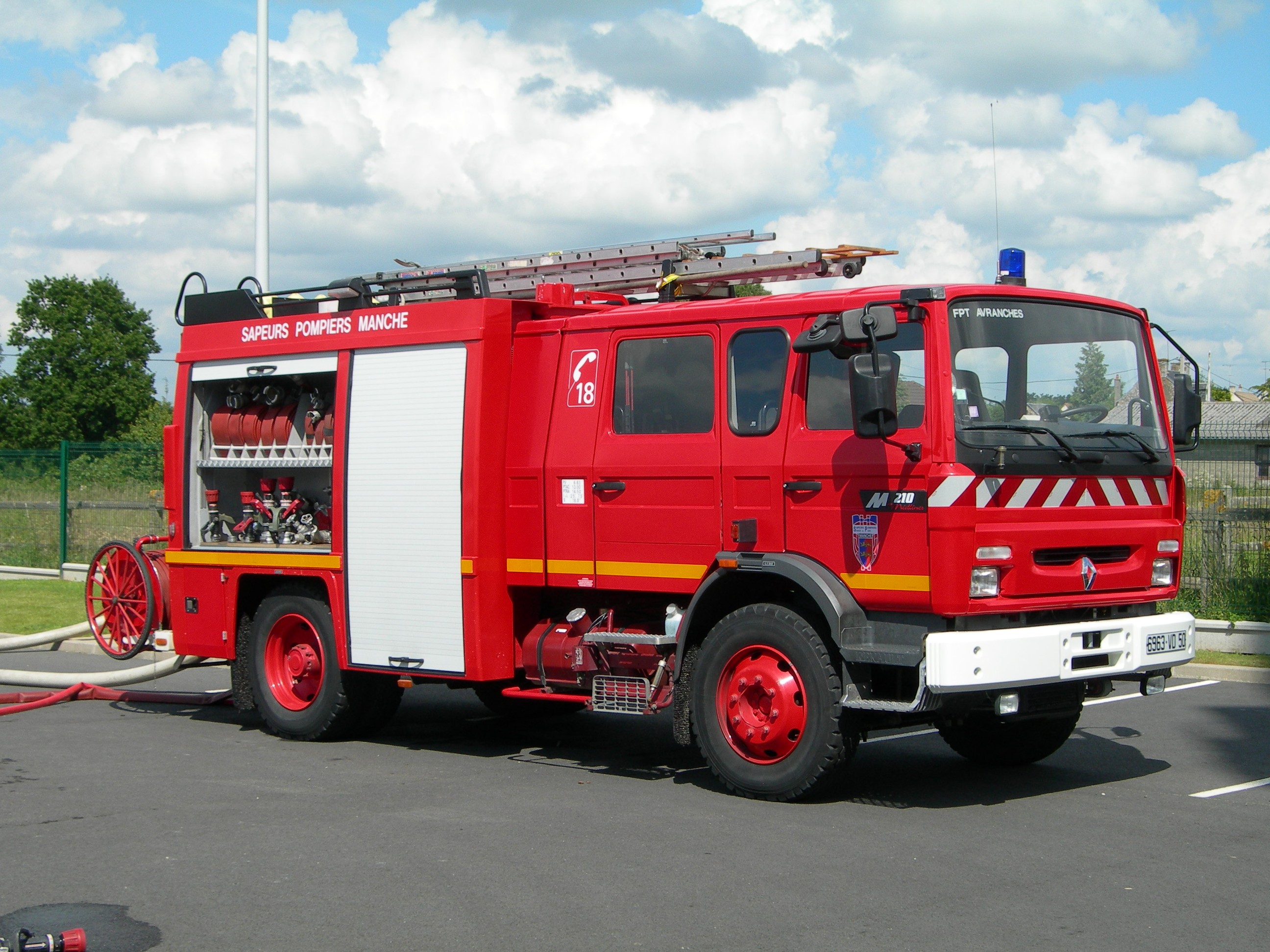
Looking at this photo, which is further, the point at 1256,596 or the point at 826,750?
the point at 1256,596

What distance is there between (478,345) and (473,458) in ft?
2.30

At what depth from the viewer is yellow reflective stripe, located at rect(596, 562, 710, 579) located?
784 centimetres

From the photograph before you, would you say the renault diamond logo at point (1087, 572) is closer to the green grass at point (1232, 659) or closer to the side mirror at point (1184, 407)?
the side mirror at point (1184, 407)

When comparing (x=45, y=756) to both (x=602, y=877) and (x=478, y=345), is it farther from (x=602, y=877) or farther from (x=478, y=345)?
(x=602, y=877)

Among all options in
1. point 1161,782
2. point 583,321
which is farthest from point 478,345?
point 1161,782

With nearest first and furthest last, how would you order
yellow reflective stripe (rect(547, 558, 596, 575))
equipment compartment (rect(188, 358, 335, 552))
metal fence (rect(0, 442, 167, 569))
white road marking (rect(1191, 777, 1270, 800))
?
white road marking (rect(1191, 777, 1270, 800)) < yellow reflective stripe (rect(547, 558, 596, 575)) < equipment compartment (rect(188, 358, 335, 552)) < metal fence (rect(0, 442, 167, 569))

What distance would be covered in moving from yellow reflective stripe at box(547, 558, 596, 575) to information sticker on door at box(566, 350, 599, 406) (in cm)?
95

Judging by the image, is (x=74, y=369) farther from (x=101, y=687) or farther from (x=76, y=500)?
(x=101, y=687)

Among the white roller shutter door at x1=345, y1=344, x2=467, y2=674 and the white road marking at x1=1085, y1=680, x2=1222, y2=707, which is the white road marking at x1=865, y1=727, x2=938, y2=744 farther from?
the white roller shutter door at x1=345, y1=344, x2=467, y2=674

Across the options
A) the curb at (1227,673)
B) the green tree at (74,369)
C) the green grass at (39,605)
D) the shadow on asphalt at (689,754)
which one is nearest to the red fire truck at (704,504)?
the shadow on asphalt at (689,754)

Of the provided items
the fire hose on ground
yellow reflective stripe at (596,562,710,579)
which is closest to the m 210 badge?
yellow reflective stripe at (596,562,710,579)

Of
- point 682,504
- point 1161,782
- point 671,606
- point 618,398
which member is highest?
point 618,398

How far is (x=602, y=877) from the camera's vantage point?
587 centimetres

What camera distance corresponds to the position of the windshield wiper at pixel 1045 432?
7.14 meters
